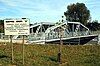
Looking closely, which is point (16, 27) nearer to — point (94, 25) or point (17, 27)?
point (17, 27)

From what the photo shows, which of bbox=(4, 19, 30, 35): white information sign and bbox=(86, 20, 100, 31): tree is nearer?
bbox=(4, 19, 30, 35): white information sign

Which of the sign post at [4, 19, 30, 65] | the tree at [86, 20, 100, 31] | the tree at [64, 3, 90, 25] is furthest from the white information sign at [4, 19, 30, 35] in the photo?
the tree at [86, 20, 100, 31]

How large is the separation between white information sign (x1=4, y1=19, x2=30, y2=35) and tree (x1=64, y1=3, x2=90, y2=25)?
114263 millimetres

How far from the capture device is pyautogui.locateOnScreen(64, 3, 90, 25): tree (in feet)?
430

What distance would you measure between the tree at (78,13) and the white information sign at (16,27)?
375 ft

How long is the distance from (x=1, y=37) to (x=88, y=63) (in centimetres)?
3859

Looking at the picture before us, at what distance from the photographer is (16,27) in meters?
17.3

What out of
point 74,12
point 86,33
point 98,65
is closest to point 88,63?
point 98,65

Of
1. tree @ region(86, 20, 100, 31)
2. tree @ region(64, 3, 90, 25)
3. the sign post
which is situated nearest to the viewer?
the sign post

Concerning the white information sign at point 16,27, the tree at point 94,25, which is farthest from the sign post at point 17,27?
the tree at point 94,25

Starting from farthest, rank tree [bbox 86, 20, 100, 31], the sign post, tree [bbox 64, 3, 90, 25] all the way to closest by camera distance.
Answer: tree [bbox 86, 20, 100, 31] < tree [bbox 64, 3, 90, 25] < the sign post

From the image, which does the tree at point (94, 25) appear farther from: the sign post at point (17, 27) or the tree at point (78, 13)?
the sign post at point (17, 27)

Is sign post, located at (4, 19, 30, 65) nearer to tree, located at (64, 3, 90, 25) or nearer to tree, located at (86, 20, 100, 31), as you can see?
tree, located at (64, 3, 90, 25)

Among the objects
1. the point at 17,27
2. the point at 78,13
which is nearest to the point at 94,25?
the point at 78,13
